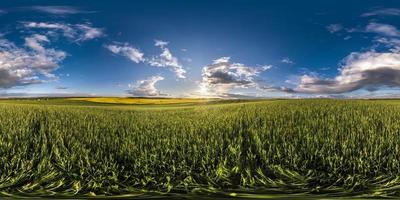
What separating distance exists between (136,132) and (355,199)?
3.45 meters

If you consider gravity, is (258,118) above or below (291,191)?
above

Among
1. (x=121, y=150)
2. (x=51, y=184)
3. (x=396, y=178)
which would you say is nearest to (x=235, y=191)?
(x=121, y=150)

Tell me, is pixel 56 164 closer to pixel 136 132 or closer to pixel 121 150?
pixel 121 150

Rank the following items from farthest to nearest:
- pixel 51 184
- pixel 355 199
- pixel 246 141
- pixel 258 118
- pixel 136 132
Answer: pixel 258 118, pixel 136 132, pixel 246 141, pixel 51 184, pixel 355 199

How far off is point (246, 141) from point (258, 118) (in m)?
1.32

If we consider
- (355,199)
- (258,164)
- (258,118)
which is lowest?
(355,199)

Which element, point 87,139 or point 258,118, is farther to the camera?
point 258,118

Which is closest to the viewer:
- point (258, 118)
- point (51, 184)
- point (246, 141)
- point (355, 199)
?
point (355, 199)

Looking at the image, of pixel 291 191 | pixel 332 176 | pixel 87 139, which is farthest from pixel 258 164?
pixel 87 139

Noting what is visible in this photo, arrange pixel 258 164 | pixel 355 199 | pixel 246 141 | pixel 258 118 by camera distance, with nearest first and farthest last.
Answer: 1. pixel 355 199
2. pixel 258 164
3. pixel 246 141
4. pixel 258 118

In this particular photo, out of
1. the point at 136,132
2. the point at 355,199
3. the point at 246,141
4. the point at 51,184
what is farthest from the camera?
the point at 136,132

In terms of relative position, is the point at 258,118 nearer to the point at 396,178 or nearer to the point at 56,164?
the point at 396,178

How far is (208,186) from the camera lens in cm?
437

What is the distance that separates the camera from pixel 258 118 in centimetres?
656
